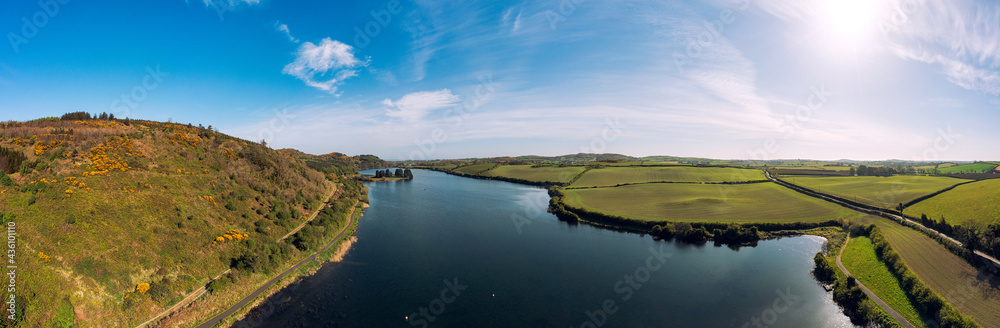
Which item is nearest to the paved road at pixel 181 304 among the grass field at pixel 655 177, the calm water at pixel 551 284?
the calm water at pixel 551 284

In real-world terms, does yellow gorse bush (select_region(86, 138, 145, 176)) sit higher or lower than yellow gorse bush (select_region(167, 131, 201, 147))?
lower

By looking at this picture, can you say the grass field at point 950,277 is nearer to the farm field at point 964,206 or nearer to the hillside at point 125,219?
the farm field at point 964,206

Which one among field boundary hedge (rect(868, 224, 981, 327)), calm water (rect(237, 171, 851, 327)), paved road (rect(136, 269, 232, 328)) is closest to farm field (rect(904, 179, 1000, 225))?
calm water (rect(237, 171, 851, 327))

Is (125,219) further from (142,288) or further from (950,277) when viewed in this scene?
(950,277)

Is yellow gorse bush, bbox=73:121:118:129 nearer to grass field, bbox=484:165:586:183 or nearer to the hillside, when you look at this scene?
the hillside

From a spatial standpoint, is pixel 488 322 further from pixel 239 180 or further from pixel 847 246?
pixel 847 246

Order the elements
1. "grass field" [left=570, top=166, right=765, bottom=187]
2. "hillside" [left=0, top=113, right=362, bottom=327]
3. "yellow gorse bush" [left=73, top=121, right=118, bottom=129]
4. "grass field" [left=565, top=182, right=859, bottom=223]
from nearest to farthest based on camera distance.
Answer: "hillside" [left=0, top=113, right=362, bottom=327] < "yellow gorse bush" [left=73, top=121, right=118, bottom=129] < "grass field" [left=565, top=182, right=859, bottom=223] < "grass field" [left=570, top=166, right=765, bottom=187]

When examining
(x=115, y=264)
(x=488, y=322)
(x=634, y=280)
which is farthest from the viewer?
(x=634, y=280)

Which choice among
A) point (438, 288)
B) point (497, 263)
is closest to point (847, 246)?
point (497, 263)
